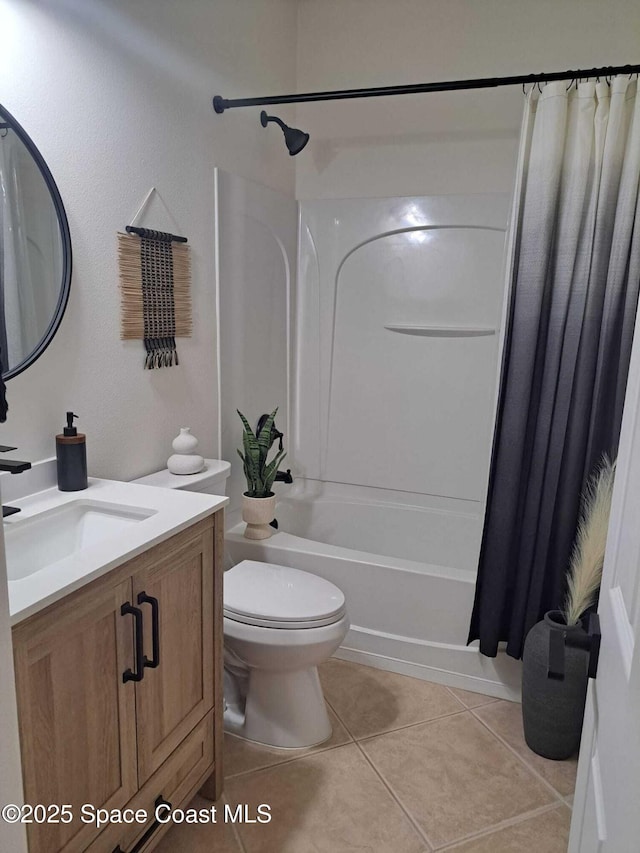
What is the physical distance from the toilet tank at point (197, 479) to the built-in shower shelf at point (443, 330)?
49.7 inches

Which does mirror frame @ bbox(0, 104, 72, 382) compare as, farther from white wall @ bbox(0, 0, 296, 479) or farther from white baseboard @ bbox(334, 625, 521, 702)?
white baseboard @ bbox(334, 625, 521, 702)

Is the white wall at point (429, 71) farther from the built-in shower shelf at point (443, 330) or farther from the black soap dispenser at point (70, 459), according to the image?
the black soap dispenser at point (70, 459)

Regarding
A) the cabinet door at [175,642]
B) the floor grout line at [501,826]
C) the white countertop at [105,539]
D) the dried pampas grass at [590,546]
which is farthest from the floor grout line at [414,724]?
the white countertop at [105,539]

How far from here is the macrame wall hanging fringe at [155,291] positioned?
1978 mm

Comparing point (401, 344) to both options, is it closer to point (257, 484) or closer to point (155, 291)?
point (257, 484)

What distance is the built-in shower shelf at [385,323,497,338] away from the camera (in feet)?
9.62

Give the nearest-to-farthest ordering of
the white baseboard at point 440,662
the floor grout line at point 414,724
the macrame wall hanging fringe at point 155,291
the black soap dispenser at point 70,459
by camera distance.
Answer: the black soap dispenser at point 70,459 < the macrame wall hanging fringe at point 155,291 < the floor grout line at point 414,724 < the white baseboard at point 440,662

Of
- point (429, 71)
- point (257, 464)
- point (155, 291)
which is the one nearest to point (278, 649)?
point (257, 464)

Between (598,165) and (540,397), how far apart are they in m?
0.79

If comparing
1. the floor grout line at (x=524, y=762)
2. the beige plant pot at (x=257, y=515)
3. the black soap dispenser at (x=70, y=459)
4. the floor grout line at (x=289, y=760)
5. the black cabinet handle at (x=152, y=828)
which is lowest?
the floor grout line at (x=289, y=760)

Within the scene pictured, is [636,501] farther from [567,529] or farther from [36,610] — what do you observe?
[567,529]

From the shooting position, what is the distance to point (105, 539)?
1336mm

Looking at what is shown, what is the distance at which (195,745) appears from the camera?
1620 mm

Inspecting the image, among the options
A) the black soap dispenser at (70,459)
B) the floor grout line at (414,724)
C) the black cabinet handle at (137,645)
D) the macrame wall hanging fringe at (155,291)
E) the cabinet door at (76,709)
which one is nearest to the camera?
the cabinet door at (76,709)
